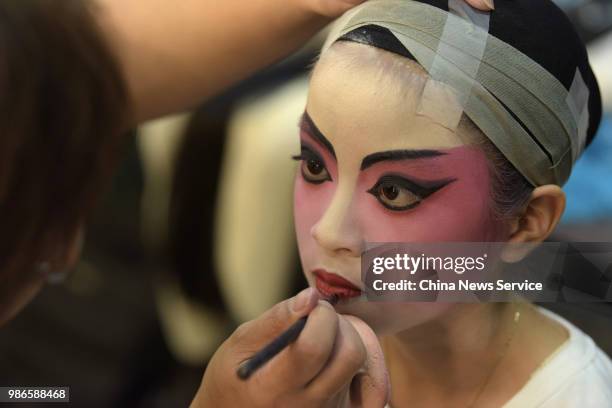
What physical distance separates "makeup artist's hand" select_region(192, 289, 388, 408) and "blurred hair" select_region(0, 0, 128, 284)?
235 millimetres

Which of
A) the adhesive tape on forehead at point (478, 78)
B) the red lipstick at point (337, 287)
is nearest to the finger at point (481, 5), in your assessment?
the adhesive tape on forehead at point (478, 78)

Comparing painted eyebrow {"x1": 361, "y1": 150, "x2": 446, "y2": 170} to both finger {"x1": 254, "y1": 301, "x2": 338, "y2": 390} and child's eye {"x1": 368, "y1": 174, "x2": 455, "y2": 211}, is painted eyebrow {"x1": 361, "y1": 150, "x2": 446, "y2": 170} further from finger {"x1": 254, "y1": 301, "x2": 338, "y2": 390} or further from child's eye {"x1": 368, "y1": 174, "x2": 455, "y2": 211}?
finger {"x1": 254, "y1": 301, "x2": 338, "y2": 390}

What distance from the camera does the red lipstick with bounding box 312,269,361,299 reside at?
2.49ft

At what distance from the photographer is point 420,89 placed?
0.71 m

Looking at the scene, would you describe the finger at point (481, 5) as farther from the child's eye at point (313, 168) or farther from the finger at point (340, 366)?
the finger at point (340, 366)

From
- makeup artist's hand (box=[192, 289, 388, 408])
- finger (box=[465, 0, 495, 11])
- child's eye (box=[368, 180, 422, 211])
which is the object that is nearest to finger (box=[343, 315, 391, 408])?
makeup artist's hand (box=[192, 289, 388, 408])

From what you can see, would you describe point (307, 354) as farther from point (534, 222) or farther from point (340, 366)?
point (534, 222)

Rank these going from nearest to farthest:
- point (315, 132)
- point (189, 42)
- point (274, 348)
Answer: point (274, 348) → point (315, 132) → point (189, 42)

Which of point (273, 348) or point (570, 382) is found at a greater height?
point (273, 348)

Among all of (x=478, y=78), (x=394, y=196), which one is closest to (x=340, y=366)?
(x=394, y=196)

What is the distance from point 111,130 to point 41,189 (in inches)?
3.9

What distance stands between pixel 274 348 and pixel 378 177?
0.59 feet

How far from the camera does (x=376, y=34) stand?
28.8 inches

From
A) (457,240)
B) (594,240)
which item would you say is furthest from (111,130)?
(594,240)
